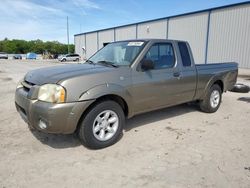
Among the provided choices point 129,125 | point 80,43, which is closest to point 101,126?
point 129,125

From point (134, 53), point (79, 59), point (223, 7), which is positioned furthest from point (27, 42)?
point (134, 53)

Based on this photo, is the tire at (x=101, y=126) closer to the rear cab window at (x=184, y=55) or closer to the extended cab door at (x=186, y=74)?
the extended cab door at (x=186, y=74)

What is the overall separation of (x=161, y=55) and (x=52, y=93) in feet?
8.05

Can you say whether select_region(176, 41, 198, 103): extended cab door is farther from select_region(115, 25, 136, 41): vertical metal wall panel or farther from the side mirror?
select_region(115, 25, 136, 41): vertical metal wall panel

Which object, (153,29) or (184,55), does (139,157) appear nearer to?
(184,55)

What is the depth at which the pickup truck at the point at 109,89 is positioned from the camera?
3.51 meters

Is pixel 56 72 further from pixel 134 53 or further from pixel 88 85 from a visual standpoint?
pixel 134 53

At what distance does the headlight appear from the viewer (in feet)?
11.3

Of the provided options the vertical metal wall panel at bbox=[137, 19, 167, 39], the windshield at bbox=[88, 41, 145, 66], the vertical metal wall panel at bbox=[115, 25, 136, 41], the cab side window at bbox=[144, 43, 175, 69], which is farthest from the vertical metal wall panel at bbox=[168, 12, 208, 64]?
the windshield at bbox=[88, 41, 145, 66]

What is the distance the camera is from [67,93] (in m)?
3.46

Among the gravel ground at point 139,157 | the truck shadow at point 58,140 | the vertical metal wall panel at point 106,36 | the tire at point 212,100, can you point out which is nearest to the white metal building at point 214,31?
the vertical metal wall panel at point 106,36

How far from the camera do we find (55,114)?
3414mm

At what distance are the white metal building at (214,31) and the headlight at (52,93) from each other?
17.8m

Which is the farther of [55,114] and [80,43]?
[80,43]
